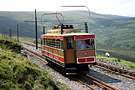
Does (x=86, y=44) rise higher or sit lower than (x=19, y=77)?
higher

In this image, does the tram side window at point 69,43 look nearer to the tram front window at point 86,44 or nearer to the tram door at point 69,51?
the tram door at point 69,51

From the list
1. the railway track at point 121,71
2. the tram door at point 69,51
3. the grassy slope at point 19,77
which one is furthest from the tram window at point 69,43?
the grassy slope at point 19,77

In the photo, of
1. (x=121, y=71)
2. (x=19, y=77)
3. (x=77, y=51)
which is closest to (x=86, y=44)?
(x=77, y=51)

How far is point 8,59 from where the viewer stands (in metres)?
16.3

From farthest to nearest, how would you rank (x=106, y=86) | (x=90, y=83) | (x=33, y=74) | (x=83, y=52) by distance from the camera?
(x=83, y=52) → (x=90, y=83) → (x=106, y=86) → (x=33, y=74)

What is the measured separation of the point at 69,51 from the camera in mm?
27641

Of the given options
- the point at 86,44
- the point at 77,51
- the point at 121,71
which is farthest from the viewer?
the point at 121,71

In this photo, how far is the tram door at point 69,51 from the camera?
27.6m

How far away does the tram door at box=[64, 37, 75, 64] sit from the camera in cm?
2758

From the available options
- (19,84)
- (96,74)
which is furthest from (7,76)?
(96,74)

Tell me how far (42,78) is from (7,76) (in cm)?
242

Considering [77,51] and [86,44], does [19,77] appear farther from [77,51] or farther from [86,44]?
[86,44]

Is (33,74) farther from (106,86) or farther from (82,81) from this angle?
(82,81)

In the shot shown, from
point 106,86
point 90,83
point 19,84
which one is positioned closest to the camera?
point 19,84
